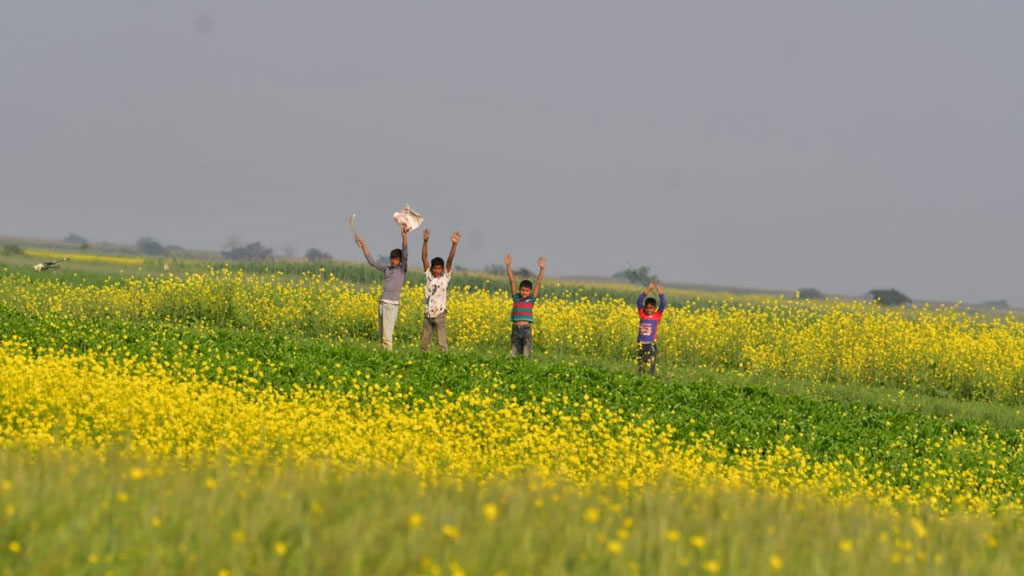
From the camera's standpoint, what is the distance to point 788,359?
77.8ft

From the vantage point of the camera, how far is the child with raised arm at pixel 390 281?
761 inches

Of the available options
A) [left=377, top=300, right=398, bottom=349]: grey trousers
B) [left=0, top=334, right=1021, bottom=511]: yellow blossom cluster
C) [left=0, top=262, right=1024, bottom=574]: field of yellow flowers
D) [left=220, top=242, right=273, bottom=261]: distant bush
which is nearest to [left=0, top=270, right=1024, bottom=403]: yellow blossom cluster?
[left=0, top=262, right=1024, bottom=574]: field of yellow flowers

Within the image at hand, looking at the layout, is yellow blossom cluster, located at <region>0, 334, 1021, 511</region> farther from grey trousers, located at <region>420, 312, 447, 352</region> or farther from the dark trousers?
grey trousers, located at <region>420, 312, 447, 352</region>

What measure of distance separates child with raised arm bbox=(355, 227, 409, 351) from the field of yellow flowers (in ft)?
7.60

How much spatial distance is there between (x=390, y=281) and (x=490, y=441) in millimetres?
8747

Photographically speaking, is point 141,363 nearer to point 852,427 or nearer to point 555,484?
point 555,484

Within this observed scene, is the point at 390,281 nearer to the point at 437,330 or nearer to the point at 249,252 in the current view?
the point at 437,330

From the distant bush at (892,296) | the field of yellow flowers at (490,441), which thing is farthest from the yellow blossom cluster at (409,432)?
the distant bush at (892,296)

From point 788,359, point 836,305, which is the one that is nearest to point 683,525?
point 788,359

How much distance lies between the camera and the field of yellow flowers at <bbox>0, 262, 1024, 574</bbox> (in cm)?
425

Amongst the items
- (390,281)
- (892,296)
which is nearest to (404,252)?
(390,281)

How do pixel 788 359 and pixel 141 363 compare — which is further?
pixel 788 359

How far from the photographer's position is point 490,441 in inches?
448

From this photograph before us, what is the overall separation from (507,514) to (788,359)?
67.4ft
